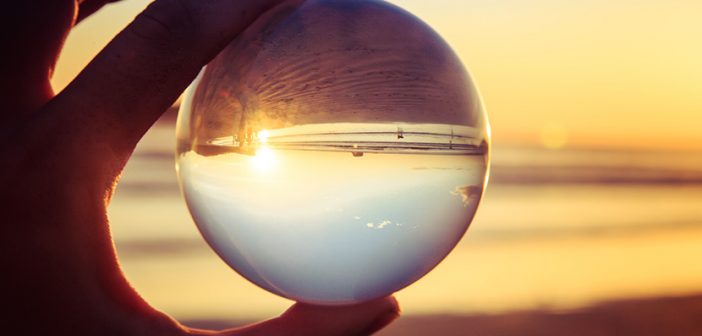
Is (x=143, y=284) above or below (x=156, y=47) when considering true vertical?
below

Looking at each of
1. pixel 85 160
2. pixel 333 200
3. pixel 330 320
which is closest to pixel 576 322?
pixel 330 320

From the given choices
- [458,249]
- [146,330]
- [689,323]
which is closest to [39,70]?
[146,330]

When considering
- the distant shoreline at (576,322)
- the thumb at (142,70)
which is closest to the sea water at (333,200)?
the thumb at (142,70)

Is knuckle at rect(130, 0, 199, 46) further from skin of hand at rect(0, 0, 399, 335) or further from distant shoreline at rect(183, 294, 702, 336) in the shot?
distant shoreline at rect(183, 294, 702, 336)

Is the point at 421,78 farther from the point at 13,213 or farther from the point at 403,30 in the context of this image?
the point at 13,213

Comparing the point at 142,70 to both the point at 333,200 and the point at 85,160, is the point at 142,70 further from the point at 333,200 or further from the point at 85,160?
the point at 333,200

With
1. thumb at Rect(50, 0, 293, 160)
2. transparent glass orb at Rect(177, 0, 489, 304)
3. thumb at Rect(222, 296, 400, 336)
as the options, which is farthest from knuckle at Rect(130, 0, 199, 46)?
thumb at Rect(222, 296, 400, 336)
